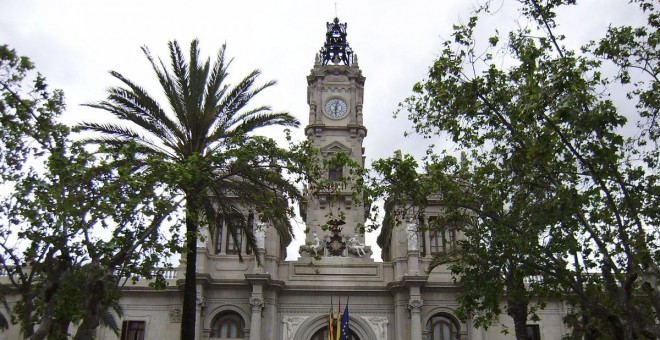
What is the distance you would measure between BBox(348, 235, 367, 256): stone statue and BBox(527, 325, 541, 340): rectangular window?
844cm

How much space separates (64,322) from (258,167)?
6.37 metres

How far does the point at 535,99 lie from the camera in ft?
45.1

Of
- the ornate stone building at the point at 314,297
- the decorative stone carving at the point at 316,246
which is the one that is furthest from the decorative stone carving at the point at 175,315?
the decorative stone carving at the point at 316,246

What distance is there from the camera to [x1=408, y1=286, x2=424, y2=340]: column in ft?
97.7

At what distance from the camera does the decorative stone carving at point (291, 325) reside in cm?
3069

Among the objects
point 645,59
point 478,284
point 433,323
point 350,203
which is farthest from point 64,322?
point 350,203

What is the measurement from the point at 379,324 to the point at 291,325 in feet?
13.4

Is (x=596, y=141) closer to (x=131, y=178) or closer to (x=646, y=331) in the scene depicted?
(x=646, y=331)

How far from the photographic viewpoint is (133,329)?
30.7 meters

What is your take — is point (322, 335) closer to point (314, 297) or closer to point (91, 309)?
point (314, 297)

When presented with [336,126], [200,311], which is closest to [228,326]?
[200,311]

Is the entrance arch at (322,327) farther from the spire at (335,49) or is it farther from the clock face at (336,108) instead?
the spire at (335,49)

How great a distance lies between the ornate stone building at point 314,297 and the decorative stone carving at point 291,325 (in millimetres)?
45

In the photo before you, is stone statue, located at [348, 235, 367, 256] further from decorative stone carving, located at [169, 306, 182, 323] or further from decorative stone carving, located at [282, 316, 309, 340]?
decorative stone carving, located at [169, 306, 182, 323]
